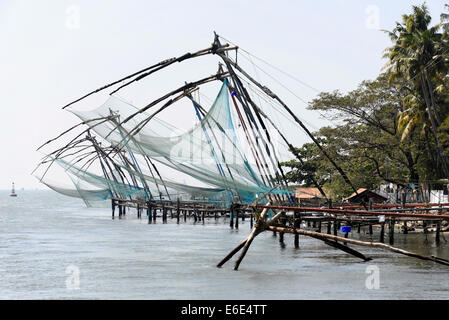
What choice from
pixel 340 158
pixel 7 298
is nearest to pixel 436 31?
pixel 340 158

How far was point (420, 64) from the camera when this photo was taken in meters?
29.2

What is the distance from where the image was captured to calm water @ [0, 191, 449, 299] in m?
15.3

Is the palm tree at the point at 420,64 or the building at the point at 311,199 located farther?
the building at the point at 311,199

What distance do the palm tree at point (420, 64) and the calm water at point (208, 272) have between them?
251 inches

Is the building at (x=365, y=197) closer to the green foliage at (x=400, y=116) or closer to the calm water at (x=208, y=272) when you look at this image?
the green foliage at (x=400, y=116)

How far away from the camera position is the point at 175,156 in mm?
22031

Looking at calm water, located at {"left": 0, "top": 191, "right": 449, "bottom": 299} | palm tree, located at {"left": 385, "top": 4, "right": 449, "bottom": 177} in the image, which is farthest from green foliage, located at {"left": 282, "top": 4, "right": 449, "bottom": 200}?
calm water, located at {"left": 0, "top": 191, "right": 449, "bottom": 299}

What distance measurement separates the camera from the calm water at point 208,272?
50.3 feet

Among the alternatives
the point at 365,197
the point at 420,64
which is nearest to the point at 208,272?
the point at 420,64

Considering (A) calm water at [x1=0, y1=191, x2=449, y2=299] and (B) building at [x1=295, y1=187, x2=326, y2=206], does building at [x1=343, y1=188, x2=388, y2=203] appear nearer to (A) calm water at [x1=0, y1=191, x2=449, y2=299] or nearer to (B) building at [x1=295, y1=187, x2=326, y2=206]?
(B) building at [x1=295, y1=187, x2=326, y2=206]

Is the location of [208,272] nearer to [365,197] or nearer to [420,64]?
[420,64]

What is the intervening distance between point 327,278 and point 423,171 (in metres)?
20.8

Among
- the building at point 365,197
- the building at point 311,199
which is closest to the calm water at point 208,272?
the building at point 311,199
